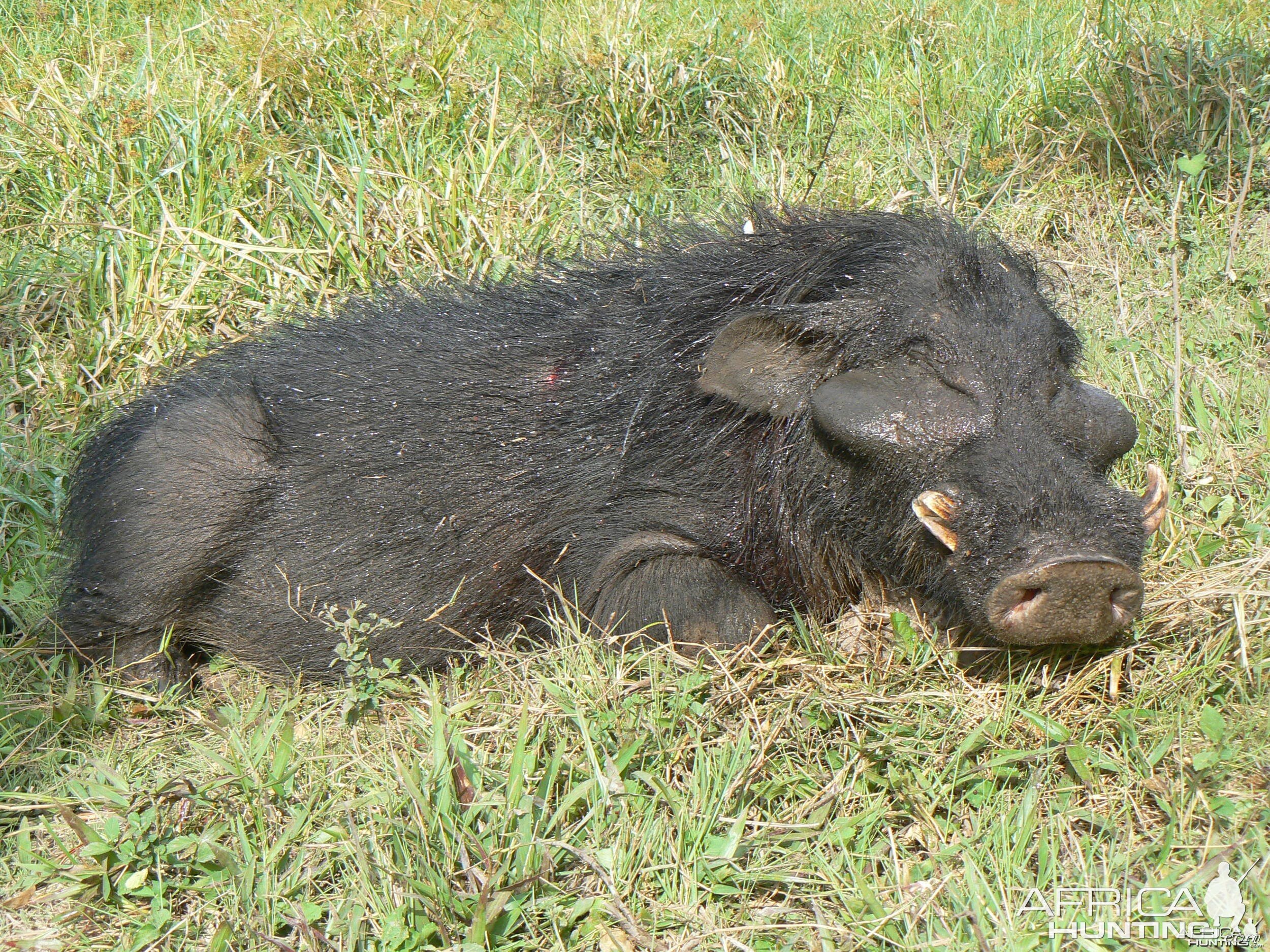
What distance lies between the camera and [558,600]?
3486mm

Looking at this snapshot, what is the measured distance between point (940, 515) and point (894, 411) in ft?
1.02

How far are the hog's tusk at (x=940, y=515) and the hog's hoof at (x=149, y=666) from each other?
2384mm

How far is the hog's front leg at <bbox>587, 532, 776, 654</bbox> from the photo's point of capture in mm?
3260

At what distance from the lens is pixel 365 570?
11.9 ft

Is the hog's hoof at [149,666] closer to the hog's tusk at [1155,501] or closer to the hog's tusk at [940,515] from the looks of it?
the hog's tusk at [940,515]

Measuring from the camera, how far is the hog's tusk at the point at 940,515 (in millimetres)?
2916

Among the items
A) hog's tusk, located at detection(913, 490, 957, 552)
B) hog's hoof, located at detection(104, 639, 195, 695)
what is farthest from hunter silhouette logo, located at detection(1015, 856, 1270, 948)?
hog's hoof, located at detection(104, 639, 195, 695)

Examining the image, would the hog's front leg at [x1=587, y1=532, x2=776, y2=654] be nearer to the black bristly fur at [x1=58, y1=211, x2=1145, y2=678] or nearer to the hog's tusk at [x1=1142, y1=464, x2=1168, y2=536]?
the black bristly fur at [x1=58, y1=211, x2=1145, y2=678]

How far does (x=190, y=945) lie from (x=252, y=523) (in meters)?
1.50

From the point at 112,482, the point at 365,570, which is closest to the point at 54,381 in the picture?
the point at 112,482

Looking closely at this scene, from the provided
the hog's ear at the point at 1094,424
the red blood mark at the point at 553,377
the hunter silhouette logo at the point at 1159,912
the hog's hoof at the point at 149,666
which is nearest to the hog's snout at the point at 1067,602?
the hog's ear at the point at 1094,424

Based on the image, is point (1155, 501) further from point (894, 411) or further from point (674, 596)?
point (674, 596)

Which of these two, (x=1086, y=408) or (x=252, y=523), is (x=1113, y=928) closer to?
(x=1086, y=408)

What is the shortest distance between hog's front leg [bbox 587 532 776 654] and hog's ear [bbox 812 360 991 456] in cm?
54
